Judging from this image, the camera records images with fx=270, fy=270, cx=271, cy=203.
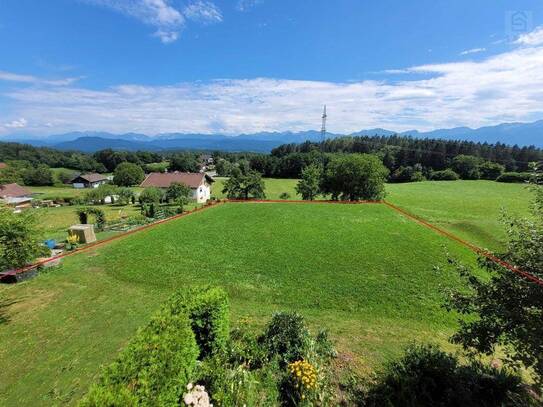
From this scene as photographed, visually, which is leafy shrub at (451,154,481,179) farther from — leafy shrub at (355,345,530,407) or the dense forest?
leafy shrub at (355,345,530,407)

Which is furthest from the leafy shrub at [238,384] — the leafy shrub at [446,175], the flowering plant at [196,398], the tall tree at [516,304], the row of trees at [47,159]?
the row of trees at [47,159]

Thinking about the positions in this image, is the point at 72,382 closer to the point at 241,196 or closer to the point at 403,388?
the point at 403,388

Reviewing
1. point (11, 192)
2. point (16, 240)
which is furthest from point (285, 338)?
point (11, 192)

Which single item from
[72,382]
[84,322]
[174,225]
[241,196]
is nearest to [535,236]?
[72,382]

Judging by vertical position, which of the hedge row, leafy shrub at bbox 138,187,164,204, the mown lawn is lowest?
leafy shrub at bbox 138,187,164,204

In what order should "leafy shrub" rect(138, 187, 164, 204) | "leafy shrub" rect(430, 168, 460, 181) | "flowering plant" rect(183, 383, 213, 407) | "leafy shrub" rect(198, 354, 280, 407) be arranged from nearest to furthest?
"flowering plant" rect(183, 383, 213, 407), "leafy shrub" rect(198, 354, 280, 407), "leafy shrub" rect(138, 187, 164, 204), "leafy shrub" rect(430, 168, 460, 181)

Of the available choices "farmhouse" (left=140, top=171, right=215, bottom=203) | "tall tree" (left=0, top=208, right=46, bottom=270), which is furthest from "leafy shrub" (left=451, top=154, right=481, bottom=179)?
"tall tree" (left=0, top=208, right=46, bottom=270)

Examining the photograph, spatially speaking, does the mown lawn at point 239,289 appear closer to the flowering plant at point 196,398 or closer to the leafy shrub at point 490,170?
the flowering plant at point 196,398
